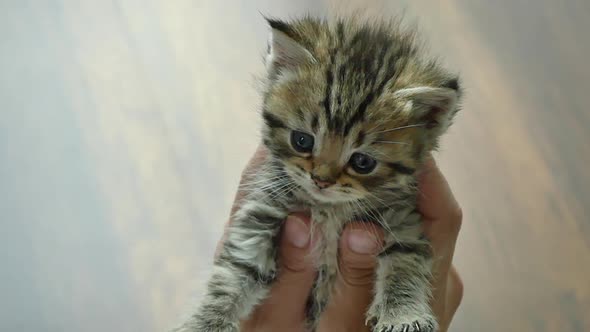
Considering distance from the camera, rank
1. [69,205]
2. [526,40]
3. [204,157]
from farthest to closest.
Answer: [526,40] → [204,157] → [69,205]

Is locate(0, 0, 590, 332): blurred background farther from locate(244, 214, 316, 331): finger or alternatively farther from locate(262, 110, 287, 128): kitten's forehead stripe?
locate(262, 110, 287, 128): kitten's forehead stripe

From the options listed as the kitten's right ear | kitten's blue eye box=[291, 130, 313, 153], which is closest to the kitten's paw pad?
kitten's blue eye box=[291, 130, 313, 153]

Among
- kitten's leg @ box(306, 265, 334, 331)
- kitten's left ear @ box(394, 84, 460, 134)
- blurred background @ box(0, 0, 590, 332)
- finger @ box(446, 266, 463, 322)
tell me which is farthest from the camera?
blurred background @ box(0, 0, 590, 332)

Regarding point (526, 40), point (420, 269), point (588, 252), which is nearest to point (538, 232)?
point (588, 252)

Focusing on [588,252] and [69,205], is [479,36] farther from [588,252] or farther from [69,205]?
[69,205]

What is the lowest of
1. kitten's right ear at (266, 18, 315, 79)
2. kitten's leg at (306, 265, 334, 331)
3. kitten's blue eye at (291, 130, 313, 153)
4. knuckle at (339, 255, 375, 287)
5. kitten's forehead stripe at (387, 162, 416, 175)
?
kitten's leg at (306, 265, 334, 331)

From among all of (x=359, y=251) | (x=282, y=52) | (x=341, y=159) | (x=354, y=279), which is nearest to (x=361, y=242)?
(x=359, y=251)

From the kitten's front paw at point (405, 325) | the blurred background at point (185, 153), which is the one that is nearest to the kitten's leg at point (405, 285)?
the kitten's front paw at point (405, 325)
